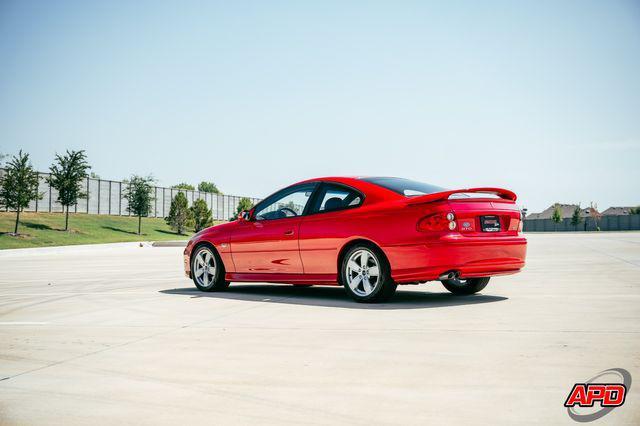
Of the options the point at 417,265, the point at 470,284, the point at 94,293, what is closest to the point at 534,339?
the point at 417,265

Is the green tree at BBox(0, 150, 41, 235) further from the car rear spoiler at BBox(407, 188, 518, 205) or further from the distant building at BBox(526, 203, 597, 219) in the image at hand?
the distant building at BBox(526, 203, 597, 219)

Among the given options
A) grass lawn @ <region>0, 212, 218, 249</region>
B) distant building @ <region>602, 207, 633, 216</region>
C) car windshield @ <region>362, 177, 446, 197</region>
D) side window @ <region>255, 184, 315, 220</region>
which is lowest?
grass lawn @ <region>0, 212, 218, 249</region>

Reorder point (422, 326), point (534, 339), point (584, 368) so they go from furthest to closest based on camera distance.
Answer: point (422, 326)
point (534, 339)
point (584, 368)

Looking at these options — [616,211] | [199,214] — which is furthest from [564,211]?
[199,214]

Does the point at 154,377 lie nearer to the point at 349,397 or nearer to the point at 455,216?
the point at 349,397

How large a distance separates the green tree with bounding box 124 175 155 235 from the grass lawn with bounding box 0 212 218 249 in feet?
4.87

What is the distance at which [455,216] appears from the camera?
761cm

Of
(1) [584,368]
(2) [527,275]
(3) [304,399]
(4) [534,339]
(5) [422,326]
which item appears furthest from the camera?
(2) [527,275]

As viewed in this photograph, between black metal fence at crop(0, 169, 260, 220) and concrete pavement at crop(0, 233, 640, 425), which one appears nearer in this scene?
concrete pavement at crop(0, 233, 640, 425)

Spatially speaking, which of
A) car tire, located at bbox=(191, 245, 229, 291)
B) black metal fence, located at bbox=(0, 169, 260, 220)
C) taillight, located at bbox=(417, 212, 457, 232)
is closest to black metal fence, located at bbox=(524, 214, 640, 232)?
black metal fence, located at bbox=(0, 169, 260, 220)

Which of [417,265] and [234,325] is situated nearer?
[234,325]

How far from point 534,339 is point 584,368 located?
113 cm

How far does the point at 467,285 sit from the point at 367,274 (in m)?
1.92

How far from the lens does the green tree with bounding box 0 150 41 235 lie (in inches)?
1657
